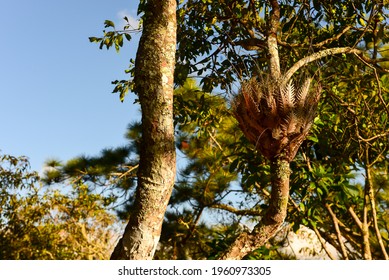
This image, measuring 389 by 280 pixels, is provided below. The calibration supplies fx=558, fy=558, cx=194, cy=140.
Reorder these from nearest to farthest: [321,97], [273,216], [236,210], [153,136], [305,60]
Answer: [153,136]
[273,216]
[305,60]
[321,97]
[236,210]

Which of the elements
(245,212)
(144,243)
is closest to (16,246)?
(245,212)

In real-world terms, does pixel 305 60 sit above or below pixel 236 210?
above

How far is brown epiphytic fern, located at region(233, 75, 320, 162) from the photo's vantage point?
2008 mm

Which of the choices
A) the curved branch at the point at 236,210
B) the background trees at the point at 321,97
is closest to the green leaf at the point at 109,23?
the background trees at the point at 321,97

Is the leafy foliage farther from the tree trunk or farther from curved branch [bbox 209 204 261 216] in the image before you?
the tree trunk

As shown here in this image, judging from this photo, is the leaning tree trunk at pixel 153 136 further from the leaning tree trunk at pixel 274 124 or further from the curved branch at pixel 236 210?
the curved branch at pixel 236 210

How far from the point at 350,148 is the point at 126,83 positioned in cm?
156

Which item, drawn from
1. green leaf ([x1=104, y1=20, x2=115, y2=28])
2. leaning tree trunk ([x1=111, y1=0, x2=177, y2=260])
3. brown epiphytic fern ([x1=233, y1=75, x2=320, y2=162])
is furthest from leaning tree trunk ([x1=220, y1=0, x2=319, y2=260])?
green leaf ([x1=104, y1=20, x2=115, y2=28])

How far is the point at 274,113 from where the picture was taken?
200cm

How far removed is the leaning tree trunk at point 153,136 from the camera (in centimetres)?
187

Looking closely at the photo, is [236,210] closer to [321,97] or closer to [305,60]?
[321,97]

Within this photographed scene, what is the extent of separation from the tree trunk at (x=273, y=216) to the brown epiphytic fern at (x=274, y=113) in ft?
0.18

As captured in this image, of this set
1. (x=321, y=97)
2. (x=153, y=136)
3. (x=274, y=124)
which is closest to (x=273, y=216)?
(x=274, y=124)

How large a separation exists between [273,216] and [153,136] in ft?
1.77
